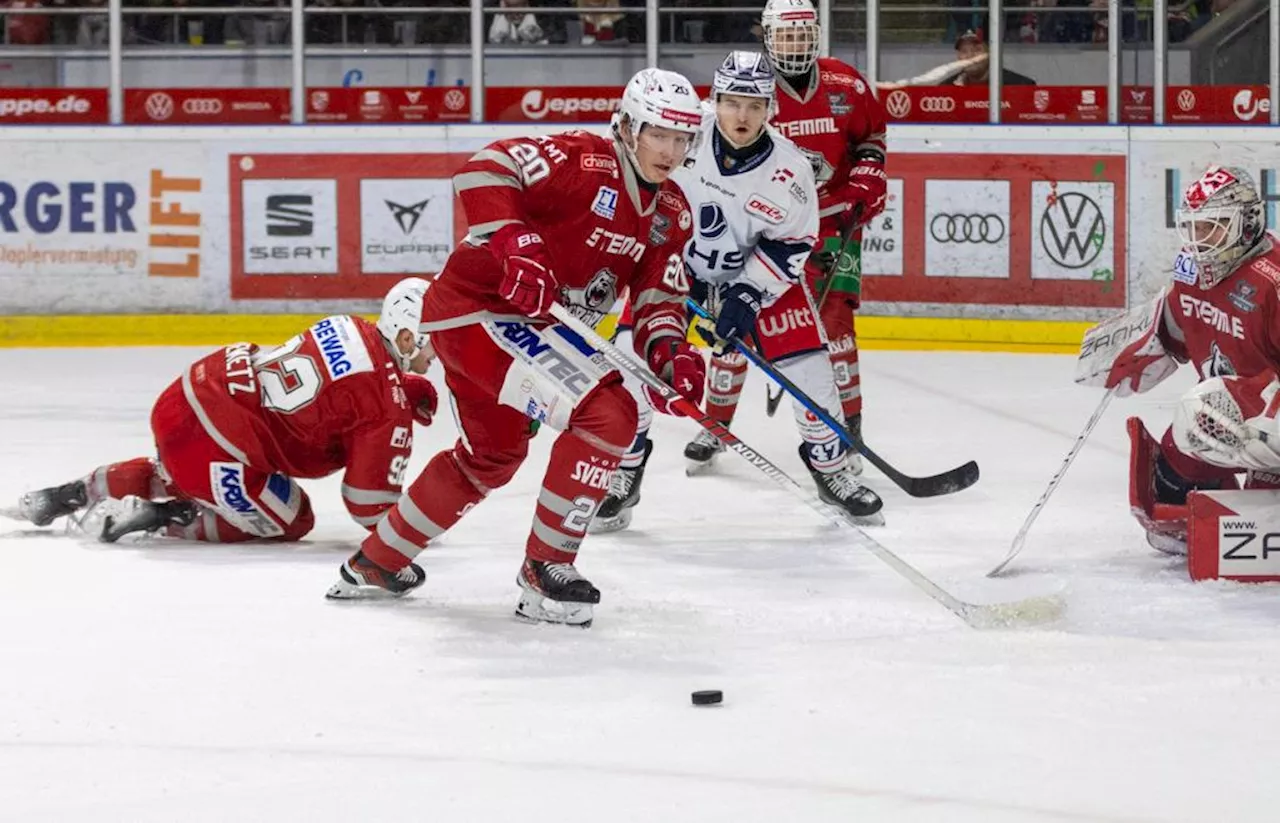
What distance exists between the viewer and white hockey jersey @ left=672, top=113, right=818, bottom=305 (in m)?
4.71

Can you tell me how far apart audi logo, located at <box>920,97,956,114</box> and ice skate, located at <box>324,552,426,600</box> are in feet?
17.9

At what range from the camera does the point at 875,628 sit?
3564 mm

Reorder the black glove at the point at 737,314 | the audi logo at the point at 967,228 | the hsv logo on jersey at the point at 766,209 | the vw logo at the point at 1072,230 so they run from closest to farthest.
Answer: the black glove at the point at 737,314, the hsv logo on jersey at the point at 766,209, the vw logo at the point at 1072,230, the audi logo at the point at 967,228

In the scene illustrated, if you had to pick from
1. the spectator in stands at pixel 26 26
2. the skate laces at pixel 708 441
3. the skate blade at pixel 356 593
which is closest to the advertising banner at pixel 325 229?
the spectator in stands at pixel 26 26

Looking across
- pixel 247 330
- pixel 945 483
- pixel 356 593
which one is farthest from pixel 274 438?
pixel 247 330

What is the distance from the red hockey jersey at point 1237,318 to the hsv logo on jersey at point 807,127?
1497mm

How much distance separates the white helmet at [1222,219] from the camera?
3865 millimetres

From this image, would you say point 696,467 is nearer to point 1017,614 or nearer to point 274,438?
point 274,438

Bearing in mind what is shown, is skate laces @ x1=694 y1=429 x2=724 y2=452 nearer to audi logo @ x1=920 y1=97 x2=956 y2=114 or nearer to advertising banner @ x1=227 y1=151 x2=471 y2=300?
advertising banner @ x1=227 y1=151 x2=471 y2=300

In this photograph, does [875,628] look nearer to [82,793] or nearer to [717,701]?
[717,701]

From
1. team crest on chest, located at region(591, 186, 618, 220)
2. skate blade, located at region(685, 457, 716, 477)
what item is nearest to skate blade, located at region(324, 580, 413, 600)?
team crest on chest, located at region(591, 186, 618, 220)

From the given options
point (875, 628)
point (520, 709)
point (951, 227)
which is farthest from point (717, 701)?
point (951, 227)

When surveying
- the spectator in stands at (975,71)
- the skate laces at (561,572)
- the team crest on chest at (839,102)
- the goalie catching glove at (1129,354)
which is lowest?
the skate laces at (561,572)

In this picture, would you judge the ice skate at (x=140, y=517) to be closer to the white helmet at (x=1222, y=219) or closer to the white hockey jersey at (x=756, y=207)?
the white hockey jersey at (x=756, y=207)
